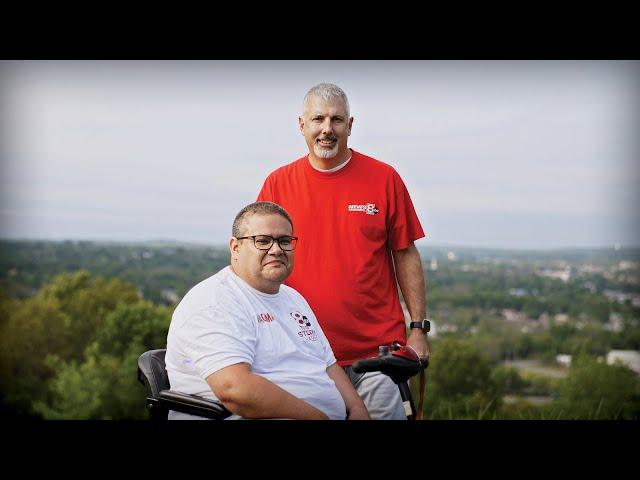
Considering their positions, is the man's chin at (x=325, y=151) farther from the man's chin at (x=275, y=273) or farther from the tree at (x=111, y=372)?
the tree at (x=111, y=372)

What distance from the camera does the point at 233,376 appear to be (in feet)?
7.41

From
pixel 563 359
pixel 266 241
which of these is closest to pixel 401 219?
pixel 266 241

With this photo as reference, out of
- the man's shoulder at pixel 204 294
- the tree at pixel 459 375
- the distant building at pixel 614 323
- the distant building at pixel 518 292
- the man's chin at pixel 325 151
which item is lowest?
the tree at pixel 459 375

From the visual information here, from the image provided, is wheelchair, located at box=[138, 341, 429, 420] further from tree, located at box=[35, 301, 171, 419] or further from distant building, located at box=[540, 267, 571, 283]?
tree, located at box=[35, 301, 171, 419]

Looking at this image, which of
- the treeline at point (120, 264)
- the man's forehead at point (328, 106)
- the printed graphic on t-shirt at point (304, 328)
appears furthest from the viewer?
the treeline at point (120, 264)

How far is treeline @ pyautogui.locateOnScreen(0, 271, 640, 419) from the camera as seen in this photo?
30.8 ft

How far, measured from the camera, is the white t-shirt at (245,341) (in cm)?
232

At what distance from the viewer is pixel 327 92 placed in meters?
2.86

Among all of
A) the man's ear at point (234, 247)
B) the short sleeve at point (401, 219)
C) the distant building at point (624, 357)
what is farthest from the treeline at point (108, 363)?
the man's ear at point (234, 247)

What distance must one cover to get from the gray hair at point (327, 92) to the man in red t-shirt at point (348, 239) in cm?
11

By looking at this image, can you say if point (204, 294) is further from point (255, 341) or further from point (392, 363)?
point (392, 363)

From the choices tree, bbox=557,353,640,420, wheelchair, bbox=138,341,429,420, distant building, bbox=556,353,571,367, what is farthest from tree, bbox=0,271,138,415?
wheelchair, bbox=138,341,429,420
